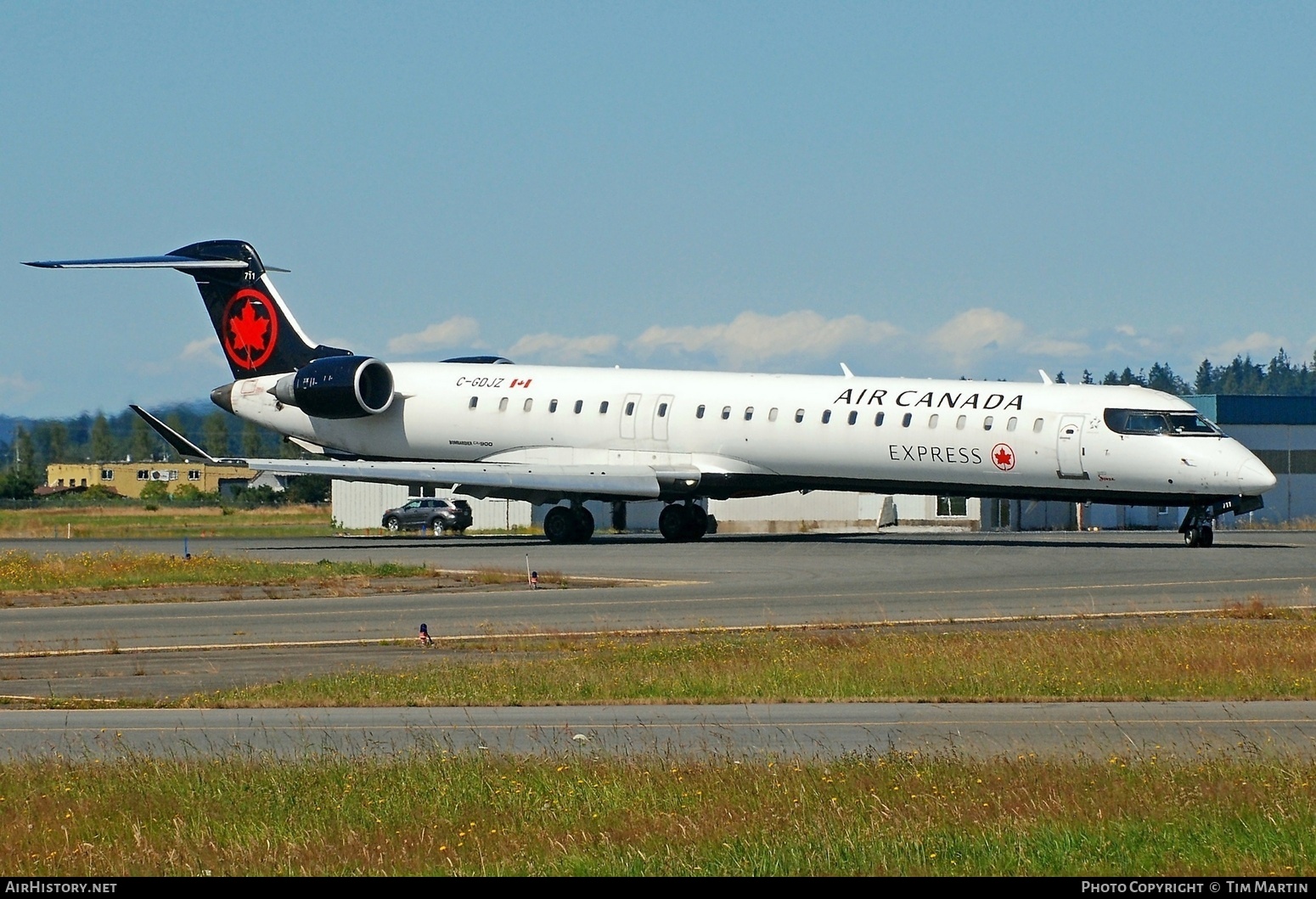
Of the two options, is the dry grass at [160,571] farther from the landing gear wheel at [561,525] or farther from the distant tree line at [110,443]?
the distant tree line at [110,443]

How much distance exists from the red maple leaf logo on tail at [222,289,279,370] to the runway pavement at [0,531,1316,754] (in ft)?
24.8

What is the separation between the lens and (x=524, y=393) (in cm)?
4591

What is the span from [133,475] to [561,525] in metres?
102

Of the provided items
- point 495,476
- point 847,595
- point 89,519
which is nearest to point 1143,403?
point 847,595

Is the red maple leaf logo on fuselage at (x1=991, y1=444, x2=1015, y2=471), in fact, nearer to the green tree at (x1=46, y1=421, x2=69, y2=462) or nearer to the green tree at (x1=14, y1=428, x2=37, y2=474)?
the green tree at (x1=14, y1=428, x2=37, y2=474)

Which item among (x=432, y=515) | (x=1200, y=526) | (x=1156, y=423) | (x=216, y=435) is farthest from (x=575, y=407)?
(x=216, y=435)

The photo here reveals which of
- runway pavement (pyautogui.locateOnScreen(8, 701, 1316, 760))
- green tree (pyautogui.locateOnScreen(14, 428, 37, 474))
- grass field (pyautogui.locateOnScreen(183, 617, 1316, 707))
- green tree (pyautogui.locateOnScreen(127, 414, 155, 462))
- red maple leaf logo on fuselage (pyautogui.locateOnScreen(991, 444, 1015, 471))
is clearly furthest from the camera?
green tree (pyautogui.locateOnScreen(127, 414, 155, 462))

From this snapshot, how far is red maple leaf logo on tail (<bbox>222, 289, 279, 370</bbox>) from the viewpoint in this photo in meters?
49.7

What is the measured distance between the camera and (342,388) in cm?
4678

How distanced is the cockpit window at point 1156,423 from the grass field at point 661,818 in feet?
87.2

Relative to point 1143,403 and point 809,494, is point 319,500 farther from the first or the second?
point 1143,403

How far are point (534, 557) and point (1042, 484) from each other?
11.7 metres

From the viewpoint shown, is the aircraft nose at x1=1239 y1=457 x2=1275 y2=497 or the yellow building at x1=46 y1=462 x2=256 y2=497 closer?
the aircraft nose at x1=1239 y1=457 x2=1275 y2=497

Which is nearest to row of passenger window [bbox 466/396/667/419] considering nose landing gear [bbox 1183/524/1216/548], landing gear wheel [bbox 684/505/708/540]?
landing gear wheel [bbox 684/505/708/540]
